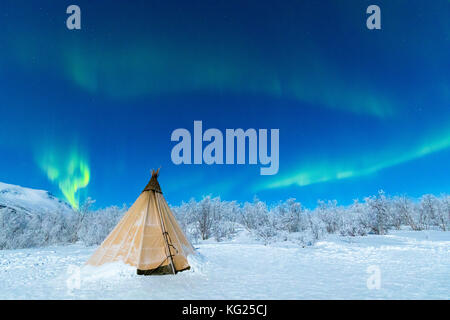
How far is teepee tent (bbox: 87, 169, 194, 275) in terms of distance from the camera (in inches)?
255

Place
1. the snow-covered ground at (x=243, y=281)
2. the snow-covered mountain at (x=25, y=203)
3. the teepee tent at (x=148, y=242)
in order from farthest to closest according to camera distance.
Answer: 1. the snow-covered mountain at (x=25, y=203)
2. the teepee tent at (x=148, y=242)
3. the snow-covered ground at (x=243, y=281)

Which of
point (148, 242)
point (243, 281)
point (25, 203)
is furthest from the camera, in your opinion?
point (25, 203)

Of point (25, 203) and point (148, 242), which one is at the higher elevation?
point (148, 242)

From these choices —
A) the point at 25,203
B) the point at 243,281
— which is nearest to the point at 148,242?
the point at 243,281

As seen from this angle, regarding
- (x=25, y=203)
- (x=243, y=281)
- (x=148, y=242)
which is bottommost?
(x=25, y=203)

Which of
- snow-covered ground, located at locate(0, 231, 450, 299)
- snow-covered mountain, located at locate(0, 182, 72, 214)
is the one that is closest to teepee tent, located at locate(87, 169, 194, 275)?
snow-covered ground, located at locate(0, 231, 450, 299)

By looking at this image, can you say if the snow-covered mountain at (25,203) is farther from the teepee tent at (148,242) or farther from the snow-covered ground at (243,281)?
the teepee tent at (148,242)

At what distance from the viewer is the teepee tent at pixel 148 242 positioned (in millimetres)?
6469

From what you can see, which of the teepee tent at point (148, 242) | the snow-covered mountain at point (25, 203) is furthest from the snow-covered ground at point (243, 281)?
the snow-covered mountain at point (25, 203)

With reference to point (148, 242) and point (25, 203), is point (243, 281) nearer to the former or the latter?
Result: point (148, 242)

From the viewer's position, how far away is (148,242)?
6828mm

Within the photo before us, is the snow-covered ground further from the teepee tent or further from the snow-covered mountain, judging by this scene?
the snow-covered mountain
